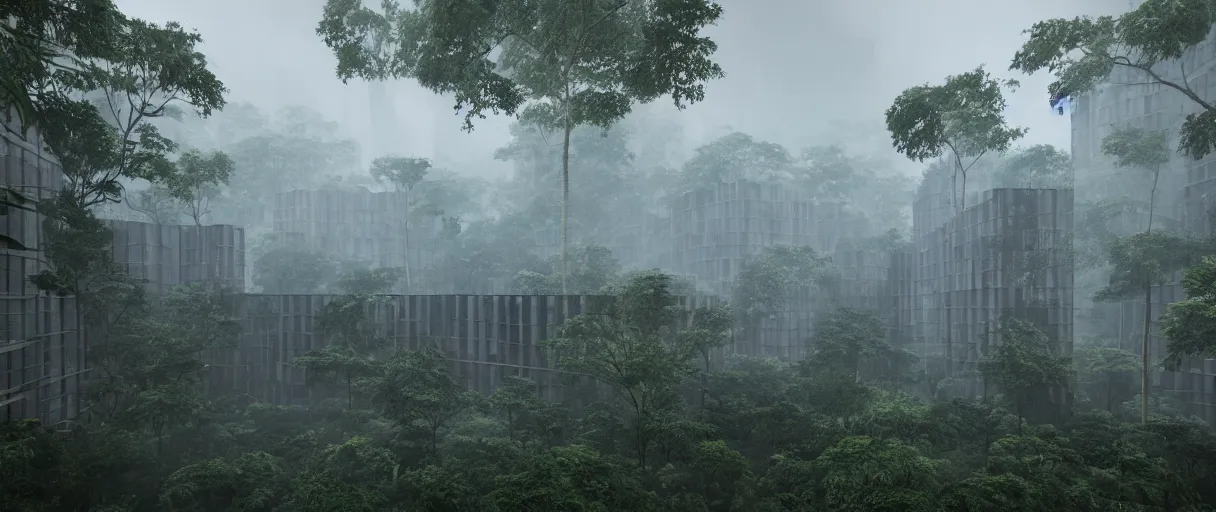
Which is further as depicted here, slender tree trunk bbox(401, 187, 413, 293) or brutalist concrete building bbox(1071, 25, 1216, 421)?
slender tree trunk bbox(401, 187, 413, 293)

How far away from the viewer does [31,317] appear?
629 inches

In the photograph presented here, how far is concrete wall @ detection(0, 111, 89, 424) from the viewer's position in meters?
14.7

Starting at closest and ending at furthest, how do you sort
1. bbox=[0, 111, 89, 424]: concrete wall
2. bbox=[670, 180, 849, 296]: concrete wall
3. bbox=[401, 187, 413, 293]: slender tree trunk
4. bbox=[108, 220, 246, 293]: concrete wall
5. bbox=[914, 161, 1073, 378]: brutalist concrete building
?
bbox=[0, 111, 89, 424]: concrete wall < bbox=[914, 161, 1073, 378]: brutalist concrete building < bbox=[108, 220, 246, 293]: concrete wall < bbox=[670, 180, 849, 296]: concrete wall < bbox=[401, 187, 413, 293]: slender tree trunk

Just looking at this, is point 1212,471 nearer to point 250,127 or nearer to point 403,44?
point 403,44

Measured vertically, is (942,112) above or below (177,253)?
above

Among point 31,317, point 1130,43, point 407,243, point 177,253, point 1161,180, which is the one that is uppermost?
point 1130,43

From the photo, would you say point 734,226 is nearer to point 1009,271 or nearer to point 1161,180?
point 1161,180

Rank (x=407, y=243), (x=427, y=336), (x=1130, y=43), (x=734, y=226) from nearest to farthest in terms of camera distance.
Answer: (x=1130, y=43), (x=427, y=336), (x=734, y=226), (x=407, y=243)

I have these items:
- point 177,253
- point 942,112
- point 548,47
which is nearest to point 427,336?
point 548,47

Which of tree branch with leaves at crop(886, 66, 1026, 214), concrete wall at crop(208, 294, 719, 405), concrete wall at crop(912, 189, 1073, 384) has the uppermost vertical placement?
tree branch with leaves at crop(886, 66, 1026, 214)

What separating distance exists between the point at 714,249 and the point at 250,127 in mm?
55018

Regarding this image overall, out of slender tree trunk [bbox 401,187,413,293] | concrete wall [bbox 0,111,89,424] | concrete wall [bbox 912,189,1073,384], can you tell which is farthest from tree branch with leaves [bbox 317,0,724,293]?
slender tree trunk [bbox 401,187,413,293]

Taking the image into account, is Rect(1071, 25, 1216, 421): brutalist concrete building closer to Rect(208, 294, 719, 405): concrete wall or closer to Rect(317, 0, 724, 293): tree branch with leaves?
Rect(317, 0, 724, 293): tree branch with leaves

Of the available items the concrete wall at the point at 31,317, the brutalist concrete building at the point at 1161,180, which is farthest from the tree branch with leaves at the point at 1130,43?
the concrete wall at the point at 31,317
